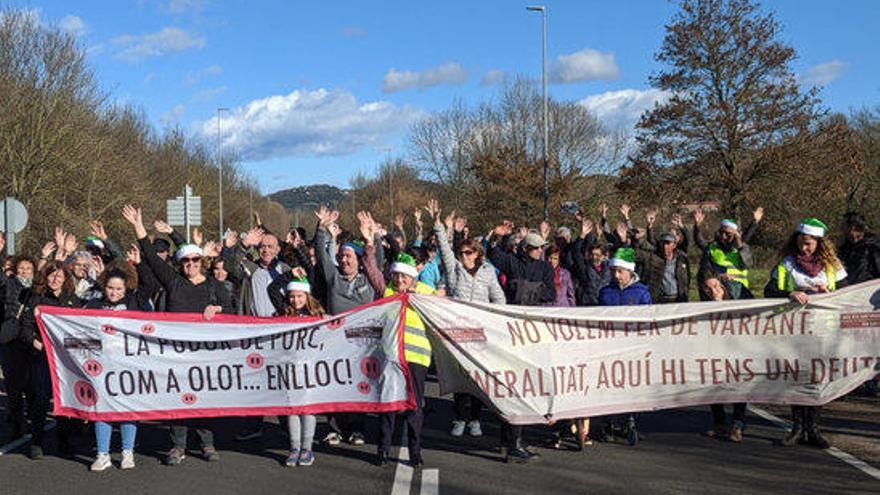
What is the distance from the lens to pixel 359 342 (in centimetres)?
708

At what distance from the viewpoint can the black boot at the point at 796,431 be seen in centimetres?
746

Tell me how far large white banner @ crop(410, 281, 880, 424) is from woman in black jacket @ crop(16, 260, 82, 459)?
3.21 m

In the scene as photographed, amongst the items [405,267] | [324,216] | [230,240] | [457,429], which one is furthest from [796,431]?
[230,240]

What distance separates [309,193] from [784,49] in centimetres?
11239

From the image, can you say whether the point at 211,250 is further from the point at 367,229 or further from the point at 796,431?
the point at 796,431

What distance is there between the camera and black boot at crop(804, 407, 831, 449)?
24.1ft

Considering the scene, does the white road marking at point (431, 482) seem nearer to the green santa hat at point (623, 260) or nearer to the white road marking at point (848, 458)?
the green santa hat at point (623, 260)

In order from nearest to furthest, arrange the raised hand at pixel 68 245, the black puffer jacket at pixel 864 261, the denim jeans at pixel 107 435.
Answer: the denim jeans at pixel 107 435 < the black puffer jacket at pixel 864 261 < the raised hand at pixel 68 245

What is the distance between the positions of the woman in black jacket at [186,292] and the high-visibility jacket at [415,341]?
1.63 metres

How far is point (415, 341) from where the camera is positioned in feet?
23.0

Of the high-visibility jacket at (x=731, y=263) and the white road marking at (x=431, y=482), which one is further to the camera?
the high-visibility jacket at (x=731, y=263)

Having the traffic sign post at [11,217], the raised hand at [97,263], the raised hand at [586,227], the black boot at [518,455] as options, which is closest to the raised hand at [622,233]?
the raised hand at [586,227]

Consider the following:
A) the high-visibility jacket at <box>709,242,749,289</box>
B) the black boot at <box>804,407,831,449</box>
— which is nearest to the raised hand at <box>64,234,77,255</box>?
the high-visibility jacket at <box>709,242,749,289</box>

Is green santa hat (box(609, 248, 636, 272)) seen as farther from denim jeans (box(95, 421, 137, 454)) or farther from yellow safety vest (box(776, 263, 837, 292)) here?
A: denim jeans (box(95, 421, 137, 454))
